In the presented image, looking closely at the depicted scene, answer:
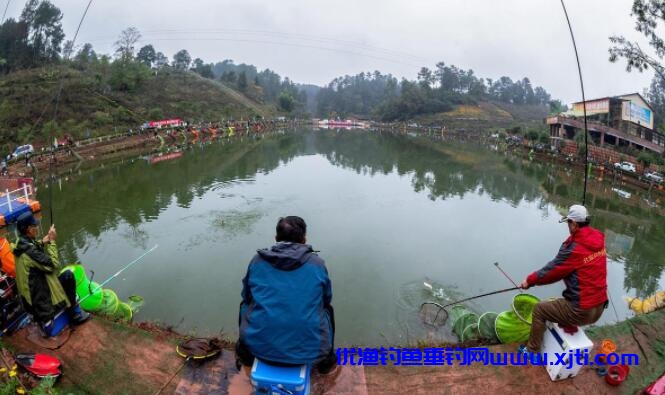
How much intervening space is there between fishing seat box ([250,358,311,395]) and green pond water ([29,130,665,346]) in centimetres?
387

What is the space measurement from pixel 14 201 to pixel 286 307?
10.5 meters

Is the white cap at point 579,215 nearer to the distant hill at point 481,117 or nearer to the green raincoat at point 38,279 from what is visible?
the green raincoat at point 38,279

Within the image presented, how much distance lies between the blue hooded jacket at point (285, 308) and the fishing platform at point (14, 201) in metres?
9.24

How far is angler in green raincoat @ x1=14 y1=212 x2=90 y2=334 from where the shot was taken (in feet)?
12.6

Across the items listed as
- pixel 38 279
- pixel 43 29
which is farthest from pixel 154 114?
pixel 38 279

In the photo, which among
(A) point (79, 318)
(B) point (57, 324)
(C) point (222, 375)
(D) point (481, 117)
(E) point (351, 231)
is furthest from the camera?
(D) point (481, 117)

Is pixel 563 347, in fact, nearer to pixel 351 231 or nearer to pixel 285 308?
pixel 285 308

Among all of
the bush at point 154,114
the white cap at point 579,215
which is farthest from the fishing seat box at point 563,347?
the bush at point 154,114

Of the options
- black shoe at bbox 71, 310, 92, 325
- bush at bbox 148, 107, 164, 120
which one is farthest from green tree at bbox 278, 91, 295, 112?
black shoe at bbox 71, 310, 92, 325

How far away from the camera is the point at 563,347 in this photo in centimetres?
362

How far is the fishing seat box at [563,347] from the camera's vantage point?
3.57 m

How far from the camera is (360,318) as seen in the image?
716 cm

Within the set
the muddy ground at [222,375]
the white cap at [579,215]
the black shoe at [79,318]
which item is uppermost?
the white cap at [579,215]

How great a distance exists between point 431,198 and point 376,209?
3.28 m
